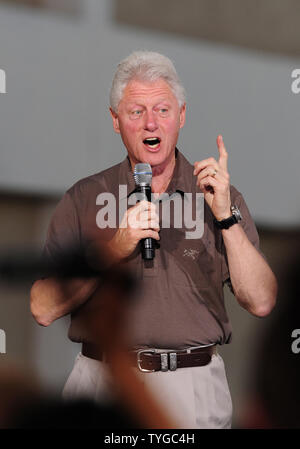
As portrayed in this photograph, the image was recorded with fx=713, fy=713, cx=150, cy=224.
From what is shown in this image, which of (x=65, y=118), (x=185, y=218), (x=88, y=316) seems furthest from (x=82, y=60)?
(x=88, y=316)

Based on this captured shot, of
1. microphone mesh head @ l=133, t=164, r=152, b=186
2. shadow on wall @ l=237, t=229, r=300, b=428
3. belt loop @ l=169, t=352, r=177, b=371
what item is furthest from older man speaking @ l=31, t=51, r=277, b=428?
shadow on wall @ l=237, t=229, r=300, b=428

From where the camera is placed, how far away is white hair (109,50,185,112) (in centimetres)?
261

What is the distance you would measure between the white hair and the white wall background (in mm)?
210

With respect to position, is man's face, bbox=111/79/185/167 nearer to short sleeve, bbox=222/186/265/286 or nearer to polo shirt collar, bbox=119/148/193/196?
polo shirt collar, bbox=119/148/193/196

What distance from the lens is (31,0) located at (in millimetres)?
3078

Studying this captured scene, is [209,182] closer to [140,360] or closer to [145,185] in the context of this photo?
[145,185]

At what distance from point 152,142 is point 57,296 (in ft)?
2.18

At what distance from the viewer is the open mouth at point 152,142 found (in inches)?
102

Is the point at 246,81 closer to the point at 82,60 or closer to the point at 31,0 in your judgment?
the point at 82,60

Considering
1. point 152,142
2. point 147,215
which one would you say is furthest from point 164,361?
point 152,142

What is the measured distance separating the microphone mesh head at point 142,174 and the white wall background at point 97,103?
440 mm

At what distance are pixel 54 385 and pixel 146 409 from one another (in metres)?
0.42

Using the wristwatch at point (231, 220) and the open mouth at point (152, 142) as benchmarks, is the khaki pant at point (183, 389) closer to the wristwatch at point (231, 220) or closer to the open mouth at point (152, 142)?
the wristwatch at point (231, 220)

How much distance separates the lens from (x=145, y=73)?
261 cm
